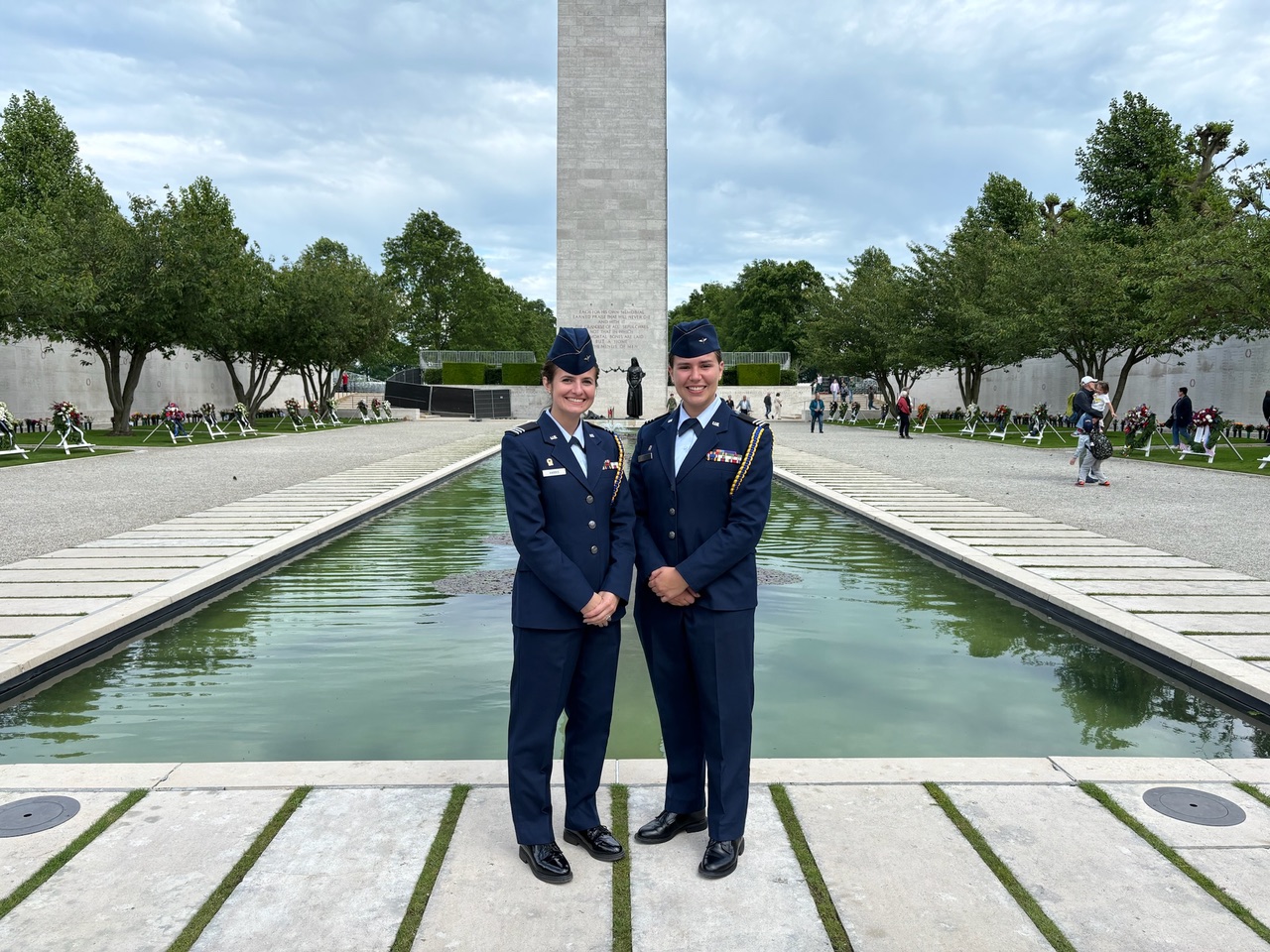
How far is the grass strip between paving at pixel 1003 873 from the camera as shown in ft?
9.27

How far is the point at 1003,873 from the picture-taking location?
3.21m

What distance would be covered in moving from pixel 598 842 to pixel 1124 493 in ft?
45.7

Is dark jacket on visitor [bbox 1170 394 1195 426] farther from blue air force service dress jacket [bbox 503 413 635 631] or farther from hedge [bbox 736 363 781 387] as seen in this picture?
hedge [bbox 736 363 781 387]

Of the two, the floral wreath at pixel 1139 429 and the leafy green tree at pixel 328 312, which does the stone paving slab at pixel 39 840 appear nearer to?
the floral wreath at pixel 1139 429

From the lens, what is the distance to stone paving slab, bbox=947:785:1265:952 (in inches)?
111

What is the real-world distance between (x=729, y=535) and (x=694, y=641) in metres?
0.43

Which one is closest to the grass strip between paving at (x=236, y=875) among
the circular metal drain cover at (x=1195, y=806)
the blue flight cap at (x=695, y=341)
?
the blue flight cap at (x=695, y=341)

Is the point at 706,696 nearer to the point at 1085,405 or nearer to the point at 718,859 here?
the point at 718,859

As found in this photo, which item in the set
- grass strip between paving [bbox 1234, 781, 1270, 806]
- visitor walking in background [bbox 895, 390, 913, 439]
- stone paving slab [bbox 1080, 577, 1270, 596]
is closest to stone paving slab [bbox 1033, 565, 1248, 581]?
stone paving slab [bbox 1080, 577, 1270, 596]

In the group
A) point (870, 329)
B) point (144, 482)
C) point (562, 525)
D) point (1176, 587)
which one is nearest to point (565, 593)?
point (562, 525)

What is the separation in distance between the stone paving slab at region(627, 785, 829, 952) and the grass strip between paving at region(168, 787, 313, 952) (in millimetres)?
1347

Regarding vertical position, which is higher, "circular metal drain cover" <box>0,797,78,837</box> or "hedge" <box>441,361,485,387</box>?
"hedge" <box>441,361,485,387</box>

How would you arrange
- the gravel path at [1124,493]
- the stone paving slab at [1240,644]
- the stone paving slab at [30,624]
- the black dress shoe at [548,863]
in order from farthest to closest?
the gravel path at [1124,493] → the stone paving slab at [30,624] → the stone paving slab at [1240,644] → the black dress shoe at [548,863]

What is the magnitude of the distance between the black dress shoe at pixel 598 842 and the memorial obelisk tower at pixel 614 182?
3902 centimetres
